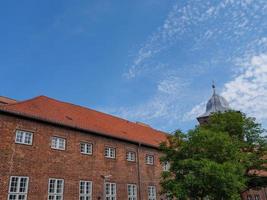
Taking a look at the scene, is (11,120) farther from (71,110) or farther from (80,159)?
(71,110)

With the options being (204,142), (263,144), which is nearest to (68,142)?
(204,142)

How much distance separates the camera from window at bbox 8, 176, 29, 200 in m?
17.1

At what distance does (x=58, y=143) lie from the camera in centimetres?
2050

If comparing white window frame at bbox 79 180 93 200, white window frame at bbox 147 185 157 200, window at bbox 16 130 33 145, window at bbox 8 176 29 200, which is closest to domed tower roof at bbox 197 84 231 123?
white window frame at bbox 147 185 157 200

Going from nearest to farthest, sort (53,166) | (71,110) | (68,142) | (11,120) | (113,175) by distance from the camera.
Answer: (11,120), (53,166), (68,142), (113,175), (71,110)

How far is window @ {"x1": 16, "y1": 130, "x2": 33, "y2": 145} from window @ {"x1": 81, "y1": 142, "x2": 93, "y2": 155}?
4.21 m

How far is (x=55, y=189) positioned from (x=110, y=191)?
4922 mm

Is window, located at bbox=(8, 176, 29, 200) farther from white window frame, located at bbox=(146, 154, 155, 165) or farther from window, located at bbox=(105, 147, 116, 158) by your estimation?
white window frame, located at bbox=(146, 154, 155, 165)

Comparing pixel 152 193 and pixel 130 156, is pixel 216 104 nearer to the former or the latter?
pixel 152 193

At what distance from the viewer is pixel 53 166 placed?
768 inches

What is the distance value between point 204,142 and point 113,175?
8.16 metres

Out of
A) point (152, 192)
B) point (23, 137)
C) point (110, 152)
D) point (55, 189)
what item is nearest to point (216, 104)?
point (152, 192)

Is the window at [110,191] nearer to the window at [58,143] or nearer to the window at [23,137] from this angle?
the window at [58,143]

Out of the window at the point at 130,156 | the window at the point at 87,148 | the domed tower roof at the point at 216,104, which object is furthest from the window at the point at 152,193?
the domed tower roof at the point at 216,104
